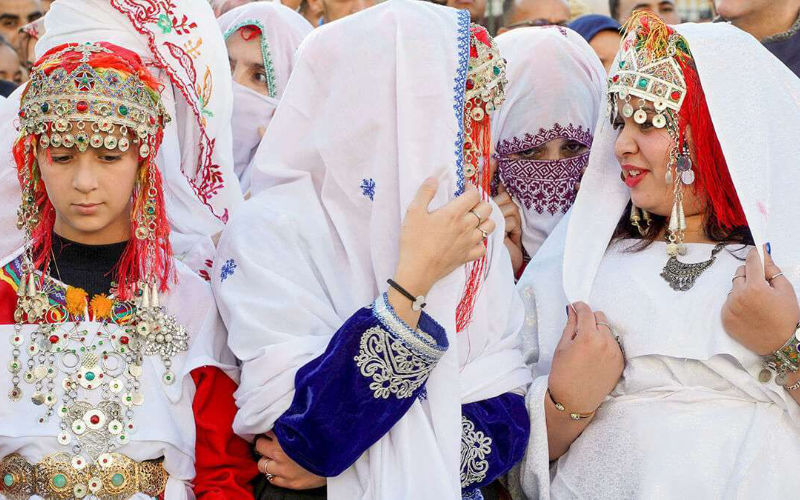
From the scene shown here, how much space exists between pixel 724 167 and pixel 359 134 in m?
1.13

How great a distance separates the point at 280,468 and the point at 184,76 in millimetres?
1467

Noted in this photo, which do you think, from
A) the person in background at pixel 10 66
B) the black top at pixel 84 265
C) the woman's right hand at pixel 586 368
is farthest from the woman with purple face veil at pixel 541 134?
the person in background at pixel 10 66

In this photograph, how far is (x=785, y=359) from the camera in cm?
316

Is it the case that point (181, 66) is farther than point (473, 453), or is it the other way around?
point (181, 66)

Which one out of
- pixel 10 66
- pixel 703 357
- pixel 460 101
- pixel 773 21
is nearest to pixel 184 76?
pixel 460 101

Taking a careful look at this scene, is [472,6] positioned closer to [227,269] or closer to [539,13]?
[539,13]

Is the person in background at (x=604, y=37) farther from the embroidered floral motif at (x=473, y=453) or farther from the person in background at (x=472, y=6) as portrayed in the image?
the embroidered floral motif at (x=473, y=453)

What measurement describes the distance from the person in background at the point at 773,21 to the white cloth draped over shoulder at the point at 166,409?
271 cm

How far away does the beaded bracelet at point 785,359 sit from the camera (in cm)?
315

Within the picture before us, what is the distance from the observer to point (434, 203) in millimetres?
3111

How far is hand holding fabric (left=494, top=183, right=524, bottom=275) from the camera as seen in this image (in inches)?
169

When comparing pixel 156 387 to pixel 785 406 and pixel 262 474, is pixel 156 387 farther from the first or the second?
pixel 785 406

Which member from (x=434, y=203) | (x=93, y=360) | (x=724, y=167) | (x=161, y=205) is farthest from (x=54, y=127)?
(x=724, y=167)

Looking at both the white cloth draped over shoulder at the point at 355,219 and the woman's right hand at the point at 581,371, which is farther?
the woman's right hand at the point at 581,371
